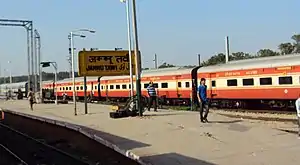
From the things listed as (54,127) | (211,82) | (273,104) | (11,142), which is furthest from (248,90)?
(11,142)

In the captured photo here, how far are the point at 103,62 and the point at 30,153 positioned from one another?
12.5m

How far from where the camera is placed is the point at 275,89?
27219 millimetres

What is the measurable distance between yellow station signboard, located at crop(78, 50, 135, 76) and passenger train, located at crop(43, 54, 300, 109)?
6146 millimetres

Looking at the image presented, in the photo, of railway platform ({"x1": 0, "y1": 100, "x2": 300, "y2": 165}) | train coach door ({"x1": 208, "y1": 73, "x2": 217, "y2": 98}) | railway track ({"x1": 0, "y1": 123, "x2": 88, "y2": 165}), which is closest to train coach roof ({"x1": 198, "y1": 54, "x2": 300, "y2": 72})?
train coach door ({"x1": 208, "y1": 73, "x2": 217, "y2": 98})

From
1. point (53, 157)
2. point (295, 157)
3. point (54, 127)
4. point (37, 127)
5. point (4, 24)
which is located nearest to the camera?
point (295, 157)

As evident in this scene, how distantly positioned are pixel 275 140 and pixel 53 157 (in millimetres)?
6708

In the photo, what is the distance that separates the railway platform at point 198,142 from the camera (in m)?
11.0

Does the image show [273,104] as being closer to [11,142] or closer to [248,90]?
[248,90]

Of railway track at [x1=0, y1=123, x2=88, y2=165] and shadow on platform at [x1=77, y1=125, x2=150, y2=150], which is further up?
shadow on platform at [x1=77, y1=125, x2=150, y2=150]

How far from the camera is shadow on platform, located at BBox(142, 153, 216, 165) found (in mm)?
10711

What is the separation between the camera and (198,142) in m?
13.6

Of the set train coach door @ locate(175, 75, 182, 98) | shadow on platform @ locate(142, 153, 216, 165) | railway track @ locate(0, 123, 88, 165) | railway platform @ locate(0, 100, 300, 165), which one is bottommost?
railway track @ locate(0, 123, 88, 165)

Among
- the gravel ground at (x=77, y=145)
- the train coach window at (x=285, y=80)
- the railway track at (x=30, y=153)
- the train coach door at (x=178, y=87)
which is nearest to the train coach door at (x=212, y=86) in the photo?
the train coach door at (x=178, y=87)

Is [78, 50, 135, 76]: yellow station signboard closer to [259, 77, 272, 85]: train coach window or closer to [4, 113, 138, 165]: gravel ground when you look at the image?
[4, 113, 138, 165]: gravel ground
